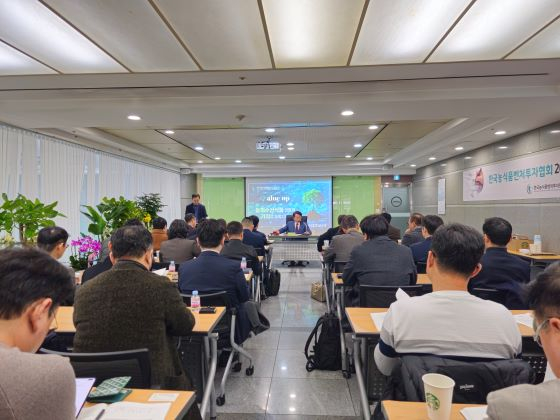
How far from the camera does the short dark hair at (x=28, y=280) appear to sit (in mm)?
834

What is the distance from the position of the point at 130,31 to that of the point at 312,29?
1.38m

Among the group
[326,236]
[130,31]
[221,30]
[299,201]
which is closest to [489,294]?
[221,30]

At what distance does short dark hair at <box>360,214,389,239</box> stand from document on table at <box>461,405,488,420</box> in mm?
1964

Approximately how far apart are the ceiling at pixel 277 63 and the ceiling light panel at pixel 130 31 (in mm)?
12

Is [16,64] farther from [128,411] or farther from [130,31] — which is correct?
[128,411]

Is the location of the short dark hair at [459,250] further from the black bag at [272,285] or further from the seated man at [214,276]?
the black bag at [272,285]

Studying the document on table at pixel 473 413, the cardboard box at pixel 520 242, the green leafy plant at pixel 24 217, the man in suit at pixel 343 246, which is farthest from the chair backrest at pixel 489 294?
the green leafy plant at pixel 24 217

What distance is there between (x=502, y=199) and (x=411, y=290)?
16.4ft

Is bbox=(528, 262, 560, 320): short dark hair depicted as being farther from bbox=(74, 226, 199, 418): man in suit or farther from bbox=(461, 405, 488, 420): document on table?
bbox=(74, 226, 199, 418): man in suit

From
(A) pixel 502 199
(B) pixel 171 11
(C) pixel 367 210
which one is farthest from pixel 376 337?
(C) pixel 367 210

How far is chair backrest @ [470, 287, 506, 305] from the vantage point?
2.30 m

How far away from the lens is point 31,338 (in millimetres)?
862

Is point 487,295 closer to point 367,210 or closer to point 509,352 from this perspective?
point 509,352

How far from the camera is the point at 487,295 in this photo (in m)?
2.33
